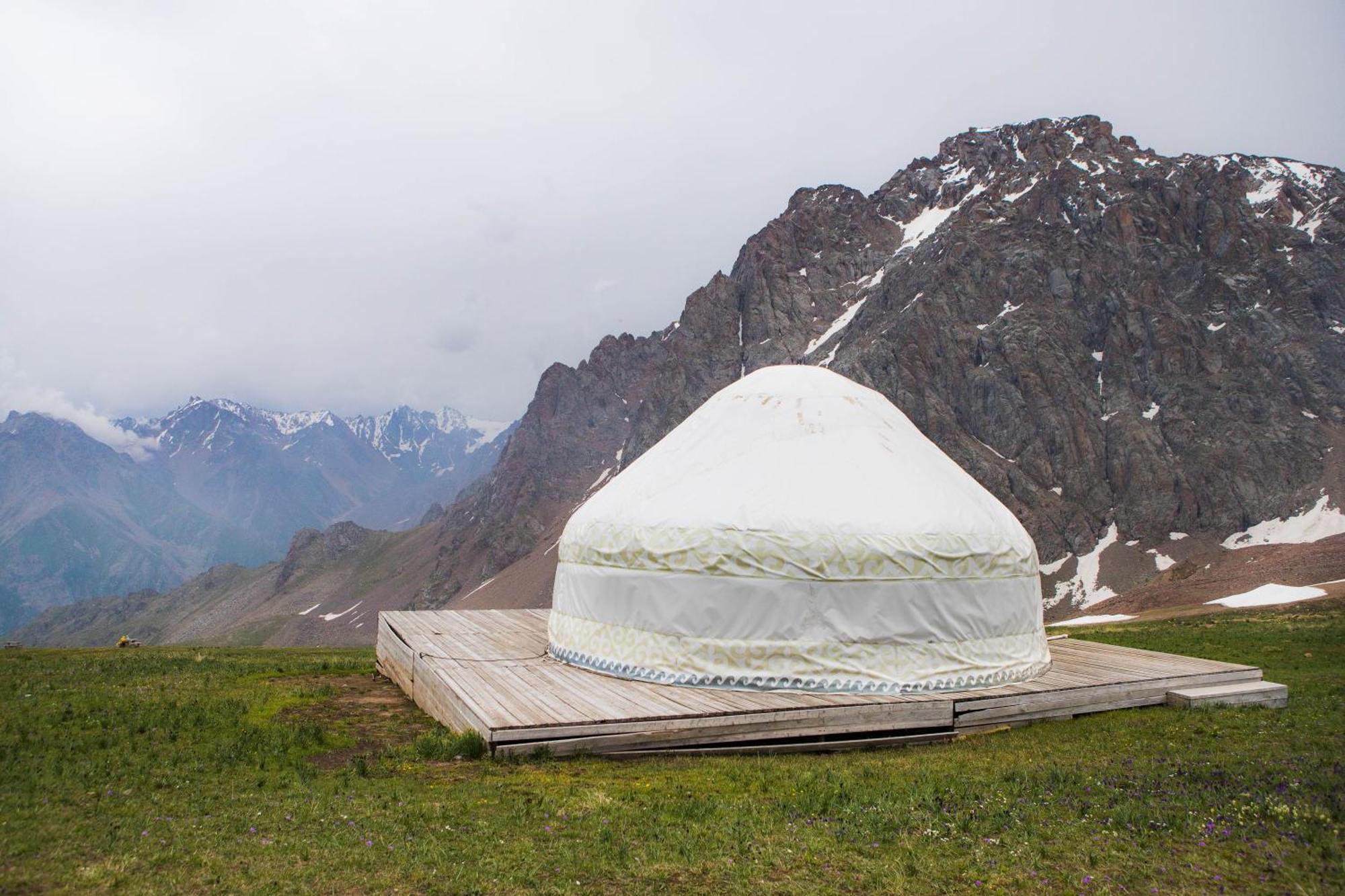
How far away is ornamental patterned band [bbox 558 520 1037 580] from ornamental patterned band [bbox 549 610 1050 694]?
0.78 metres

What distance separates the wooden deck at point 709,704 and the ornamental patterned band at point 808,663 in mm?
153

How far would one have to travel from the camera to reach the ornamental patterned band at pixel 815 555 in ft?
30.1

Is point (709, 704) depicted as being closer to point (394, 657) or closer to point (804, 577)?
point (804, 577)

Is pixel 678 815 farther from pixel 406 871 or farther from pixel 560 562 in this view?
pixel 560 562

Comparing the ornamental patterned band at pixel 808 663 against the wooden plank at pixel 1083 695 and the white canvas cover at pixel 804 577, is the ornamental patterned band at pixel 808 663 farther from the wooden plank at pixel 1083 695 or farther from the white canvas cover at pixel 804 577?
the wooden plank at pixel 1083 695

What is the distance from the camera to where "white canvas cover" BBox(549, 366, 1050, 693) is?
30.1 feet

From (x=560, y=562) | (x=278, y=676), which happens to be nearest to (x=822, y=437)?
(x=560, y=562)

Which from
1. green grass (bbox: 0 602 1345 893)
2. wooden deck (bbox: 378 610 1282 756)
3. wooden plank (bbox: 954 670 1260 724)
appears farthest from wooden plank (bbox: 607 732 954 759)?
wooden plank (bbox: 954 670 1260 724)

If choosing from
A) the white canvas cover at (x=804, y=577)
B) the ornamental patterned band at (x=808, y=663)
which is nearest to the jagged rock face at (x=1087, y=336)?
the white canvas cover at (x=804, y=577)

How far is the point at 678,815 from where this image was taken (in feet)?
18.1

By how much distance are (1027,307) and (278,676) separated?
327ft

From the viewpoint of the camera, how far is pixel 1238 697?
9914 mm

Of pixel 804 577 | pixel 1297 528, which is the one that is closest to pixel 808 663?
pixel 804 577

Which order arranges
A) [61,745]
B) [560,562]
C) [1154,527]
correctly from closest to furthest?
1. [61,745]
2. [560,562]
3. [1154,527]
